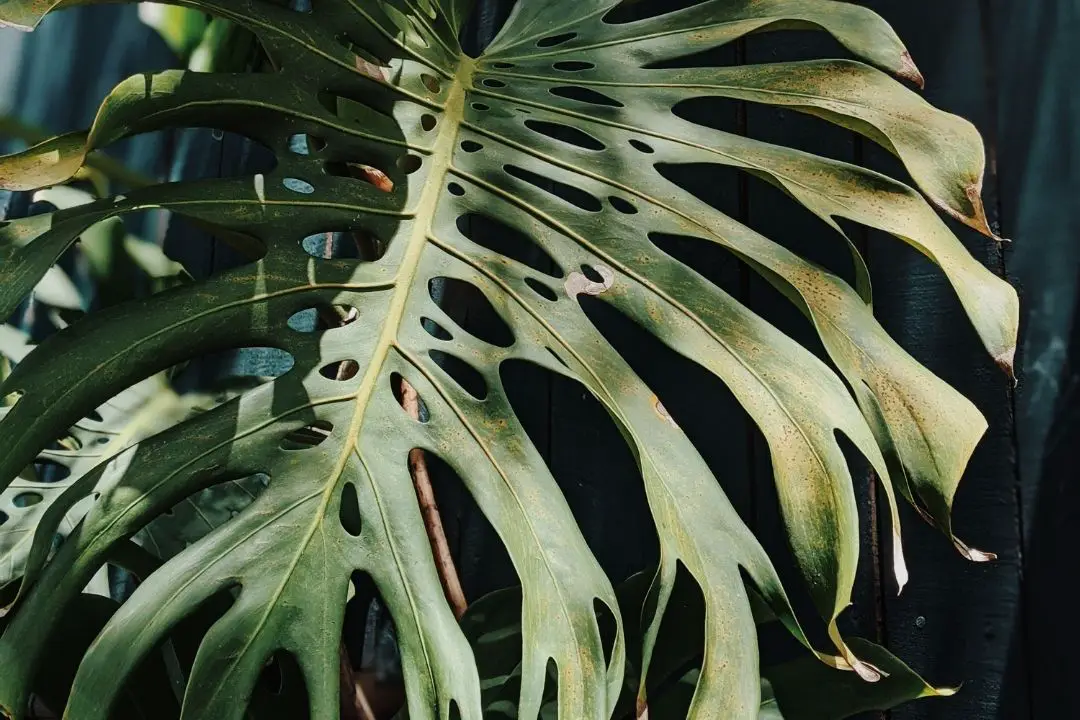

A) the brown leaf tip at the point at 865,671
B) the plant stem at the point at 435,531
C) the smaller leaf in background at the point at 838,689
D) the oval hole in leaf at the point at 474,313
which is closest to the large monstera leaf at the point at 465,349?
the brown leaf tip at the point at 865,671

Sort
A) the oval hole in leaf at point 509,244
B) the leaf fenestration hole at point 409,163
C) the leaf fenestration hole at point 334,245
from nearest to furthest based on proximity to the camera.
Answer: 1. the leaf fenestration hole at point 409,163
2. the oval hole in leaf at point 509,244
3. the leaf fenestration hole at point 334,245

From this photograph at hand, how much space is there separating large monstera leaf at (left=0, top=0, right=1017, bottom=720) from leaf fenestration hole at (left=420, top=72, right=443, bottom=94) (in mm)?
15

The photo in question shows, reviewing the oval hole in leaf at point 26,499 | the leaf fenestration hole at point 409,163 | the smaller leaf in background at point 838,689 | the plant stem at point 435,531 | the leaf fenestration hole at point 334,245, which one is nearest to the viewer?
the smaller leaf in background at point 838,689

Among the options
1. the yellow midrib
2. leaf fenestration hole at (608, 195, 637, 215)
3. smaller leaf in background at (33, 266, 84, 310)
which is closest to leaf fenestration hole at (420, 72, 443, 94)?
the yellow midrib

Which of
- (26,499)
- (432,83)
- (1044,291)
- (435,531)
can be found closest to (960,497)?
(1044,291)

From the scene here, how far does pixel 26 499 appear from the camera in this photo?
3.38 ft

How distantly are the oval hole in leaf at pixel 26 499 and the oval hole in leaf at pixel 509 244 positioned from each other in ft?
1.76

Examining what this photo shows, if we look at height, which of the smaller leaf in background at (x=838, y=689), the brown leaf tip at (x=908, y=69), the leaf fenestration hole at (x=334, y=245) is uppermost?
the brown leaf tip at (x=908, y=69)

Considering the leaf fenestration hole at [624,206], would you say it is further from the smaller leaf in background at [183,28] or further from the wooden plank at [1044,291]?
the smaller leaf in background at [183,28]

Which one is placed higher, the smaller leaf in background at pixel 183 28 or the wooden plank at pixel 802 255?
the smaller leaf in background at pixel 183 28

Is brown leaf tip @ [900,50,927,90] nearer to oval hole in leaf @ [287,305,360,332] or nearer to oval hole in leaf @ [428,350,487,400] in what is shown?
oval hole in leaf @ [287,305,360,332]

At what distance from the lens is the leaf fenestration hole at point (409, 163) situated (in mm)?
756

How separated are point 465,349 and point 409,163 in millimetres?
195

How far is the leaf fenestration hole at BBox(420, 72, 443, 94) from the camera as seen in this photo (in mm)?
A: 811
